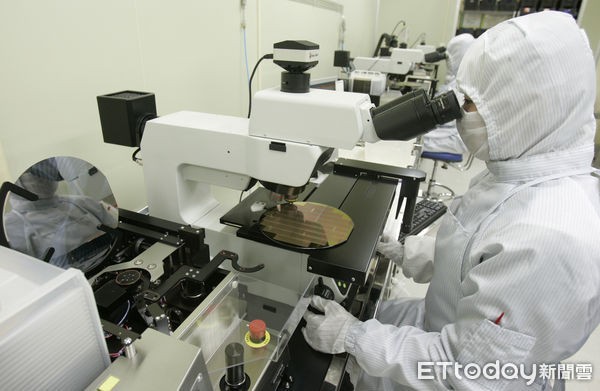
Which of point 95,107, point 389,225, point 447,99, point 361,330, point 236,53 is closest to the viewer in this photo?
point 447,99

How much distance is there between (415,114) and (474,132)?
183 millimetres

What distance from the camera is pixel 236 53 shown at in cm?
171

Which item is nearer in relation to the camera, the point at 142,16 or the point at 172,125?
the point at 172,125

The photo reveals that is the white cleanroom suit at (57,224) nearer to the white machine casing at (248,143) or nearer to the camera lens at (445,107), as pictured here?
the white machine casing at (248,143)

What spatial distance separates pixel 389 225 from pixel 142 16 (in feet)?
3.88

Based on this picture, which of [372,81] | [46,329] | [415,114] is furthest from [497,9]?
[46,329]

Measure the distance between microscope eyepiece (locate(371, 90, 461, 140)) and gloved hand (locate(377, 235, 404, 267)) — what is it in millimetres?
651

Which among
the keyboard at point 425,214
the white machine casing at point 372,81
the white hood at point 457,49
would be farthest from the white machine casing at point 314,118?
the white hood at point 457,49

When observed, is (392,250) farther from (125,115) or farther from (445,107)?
(125,115)

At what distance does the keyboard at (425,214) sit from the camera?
1963 mm

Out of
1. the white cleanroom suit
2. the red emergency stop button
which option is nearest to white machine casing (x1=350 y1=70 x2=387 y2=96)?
the white cleanroom suit

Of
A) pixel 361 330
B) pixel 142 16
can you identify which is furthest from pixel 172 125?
pixel 361 330

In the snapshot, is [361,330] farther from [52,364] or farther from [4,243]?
[4,243]

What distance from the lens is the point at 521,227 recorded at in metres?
0.69
